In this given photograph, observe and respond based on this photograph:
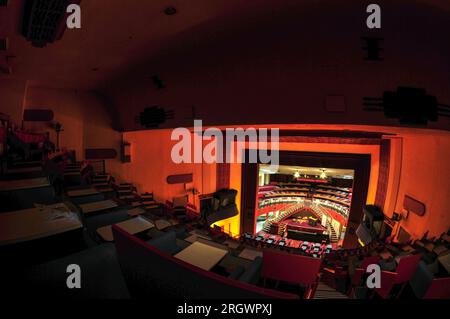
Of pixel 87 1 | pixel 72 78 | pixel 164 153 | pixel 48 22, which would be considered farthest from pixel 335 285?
pixel 72 78

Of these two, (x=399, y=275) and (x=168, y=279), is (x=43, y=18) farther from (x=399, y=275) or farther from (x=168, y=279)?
(x=399, y=275)

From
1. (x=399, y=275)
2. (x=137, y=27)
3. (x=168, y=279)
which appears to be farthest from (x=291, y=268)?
(x=137, y=27)

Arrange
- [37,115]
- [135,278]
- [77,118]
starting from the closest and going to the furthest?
[135,278]
[37,115]
[77,118]

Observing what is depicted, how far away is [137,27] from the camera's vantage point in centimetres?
361

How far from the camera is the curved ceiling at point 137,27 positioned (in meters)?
2.99

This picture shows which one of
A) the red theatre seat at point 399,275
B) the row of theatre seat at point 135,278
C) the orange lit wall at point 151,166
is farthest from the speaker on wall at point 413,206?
the orange lit wall at point 151,166

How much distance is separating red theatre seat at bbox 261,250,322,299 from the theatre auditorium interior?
0.08 ft

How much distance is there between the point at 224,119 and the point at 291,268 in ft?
11.2

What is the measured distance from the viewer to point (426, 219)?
610 cm

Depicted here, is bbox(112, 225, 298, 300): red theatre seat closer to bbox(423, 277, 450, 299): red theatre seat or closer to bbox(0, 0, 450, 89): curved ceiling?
bbox(0, 0, 450, 89): curved ceiling

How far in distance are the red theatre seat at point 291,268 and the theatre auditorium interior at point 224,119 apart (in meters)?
0.02

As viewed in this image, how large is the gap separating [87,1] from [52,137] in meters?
8.71

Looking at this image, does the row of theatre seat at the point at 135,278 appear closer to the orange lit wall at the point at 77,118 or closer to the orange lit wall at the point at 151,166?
the orange lit wall at the point at 151,166
